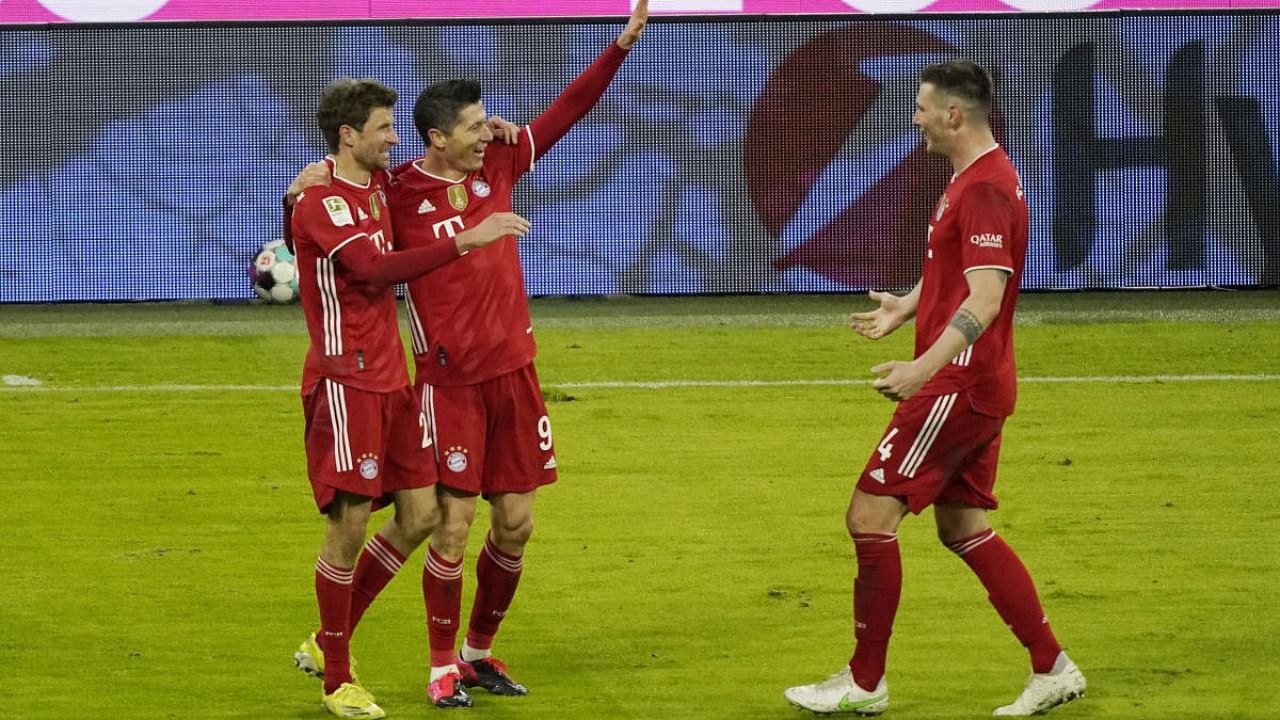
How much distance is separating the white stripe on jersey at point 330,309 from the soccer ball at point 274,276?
1145 cm

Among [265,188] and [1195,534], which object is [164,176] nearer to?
[265,188]

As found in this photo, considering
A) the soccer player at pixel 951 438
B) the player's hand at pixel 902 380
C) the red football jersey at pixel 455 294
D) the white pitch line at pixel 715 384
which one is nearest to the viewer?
the player's hand at pixel 902 380

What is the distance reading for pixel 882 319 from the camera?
19.5 ft

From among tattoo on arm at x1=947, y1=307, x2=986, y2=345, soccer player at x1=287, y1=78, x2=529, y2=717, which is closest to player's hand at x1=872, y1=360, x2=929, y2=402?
tattoo on arm at x1=947, y1=307, x2=986, y2=345

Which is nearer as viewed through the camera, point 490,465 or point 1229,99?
point 490,465

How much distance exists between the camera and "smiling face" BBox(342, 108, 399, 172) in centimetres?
576

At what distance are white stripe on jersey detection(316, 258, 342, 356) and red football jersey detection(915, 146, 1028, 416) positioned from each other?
1643mm

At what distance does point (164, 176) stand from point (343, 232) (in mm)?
12538

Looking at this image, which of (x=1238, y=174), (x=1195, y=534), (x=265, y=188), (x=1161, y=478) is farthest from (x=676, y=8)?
(x=1195, y=534)

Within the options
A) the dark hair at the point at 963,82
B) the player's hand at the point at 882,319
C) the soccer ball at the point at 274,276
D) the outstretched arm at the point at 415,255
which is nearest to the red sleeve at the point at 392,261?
the outstretched arm at the point at 415,255

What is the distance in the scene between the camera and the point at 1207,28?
57.2 ft

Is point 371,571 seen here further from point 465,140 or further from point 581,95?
point 581,95

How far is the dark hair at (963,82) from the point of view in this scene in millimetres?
5633

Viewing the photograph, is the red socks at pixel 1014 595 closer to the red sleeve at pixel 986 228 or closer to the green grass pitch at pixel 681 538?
the green grass pitch at pixel 681 538
